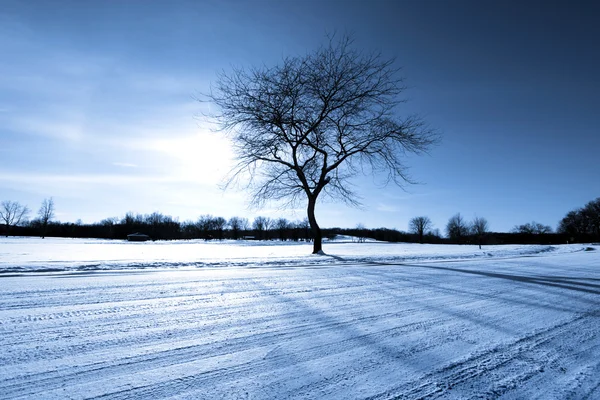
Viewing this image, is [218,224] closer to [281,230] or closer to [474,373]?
[281,230]

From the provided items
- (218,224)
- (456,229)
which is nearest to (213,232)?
(218,224)

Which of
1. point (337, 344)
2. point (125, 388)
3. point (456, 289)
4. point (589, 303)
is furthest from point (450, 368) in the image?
point (589, 303)

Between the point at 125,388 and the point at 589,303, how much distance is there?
5.45 m

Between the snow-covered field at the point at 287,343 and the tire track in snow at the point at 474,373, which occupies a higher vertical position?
the snow-covered field at the point at 287,343

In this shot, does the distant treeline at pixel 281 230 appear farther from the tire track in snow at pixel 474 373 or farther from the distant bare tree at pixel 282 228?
the tire track in snow at pixel 474 373

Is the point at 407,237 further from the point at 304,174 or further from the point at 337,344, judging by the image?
the point at 337,344

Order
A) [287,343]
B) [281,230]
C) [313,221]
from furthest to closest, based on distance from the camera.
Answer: [281,230]
[313,221]
[287,343]

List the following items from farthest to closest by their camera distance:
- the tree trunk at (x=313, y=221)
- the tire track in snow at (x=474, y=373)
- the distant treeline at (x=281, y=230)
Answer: the distant treeline at (x=281, y=230) → the tree trunk at (x=313, y=221) → the tire track in snow at (x=474, y=373)

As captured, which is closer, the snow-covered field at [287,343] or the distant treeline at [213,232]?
the snow-covered field at [287,343]

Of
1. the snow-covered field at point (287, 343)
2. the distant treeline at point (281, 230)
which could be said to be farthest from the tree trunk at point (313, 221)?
the distant treeline at point (281, 230)

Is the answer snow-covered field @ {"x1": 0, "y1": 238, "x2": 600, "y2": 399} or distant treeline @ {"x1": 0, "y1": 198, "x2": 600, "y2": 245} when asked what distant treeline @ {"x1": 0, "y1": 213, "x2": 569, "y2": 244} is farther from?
snow-covered field @ {"x1": 0, "y1": 238, "x2": 600, "y2": 399}

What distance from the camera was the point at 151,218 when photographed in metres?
118

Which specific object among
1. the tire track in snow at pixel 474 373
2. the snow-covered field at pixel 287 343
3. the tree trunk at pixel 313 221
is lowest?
the tire track in snow at pixel 474 373

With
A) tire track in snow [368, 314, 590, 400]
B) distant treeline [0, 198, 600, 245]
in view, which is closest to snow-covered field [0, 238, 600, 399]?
tire track in snow [368, 314, 590, 400]
